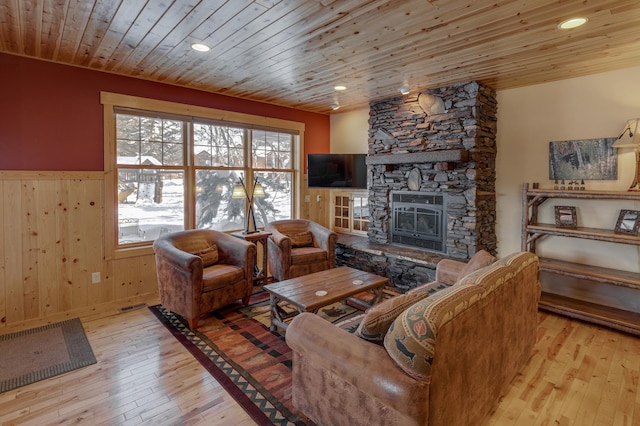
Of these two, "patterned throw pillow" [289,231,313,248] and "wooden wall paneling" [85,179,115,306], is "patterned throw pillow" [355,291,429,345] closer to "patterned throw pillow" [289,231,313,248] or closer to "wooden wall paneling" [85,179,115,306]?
"patterned throw pillow" [289,231,313,248]

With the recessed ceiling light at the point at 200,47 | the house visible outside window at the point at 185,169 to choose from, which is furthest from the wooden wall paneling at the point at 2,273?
the recessed ceiling light at the point at 200,47

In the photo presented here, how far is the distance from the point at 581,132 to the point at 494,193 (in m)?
1.10

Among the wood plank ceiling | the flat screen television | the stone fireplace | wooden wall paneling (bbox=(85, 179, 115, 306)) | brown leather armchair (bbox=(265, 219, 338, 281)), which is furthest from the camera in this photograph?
the flat screen television

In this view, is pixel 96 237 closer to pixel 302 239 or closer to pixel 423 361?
pixel 302 239

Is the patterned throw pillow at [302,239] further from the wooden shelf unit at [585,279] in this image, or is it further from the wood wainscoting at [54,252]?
the wooden shelf unit at [585,279]

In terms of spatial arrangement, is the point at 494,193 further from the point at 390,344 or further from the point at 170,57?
the point at 170,57

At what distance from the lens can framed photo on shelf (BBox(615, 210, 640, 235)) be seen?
129 inches

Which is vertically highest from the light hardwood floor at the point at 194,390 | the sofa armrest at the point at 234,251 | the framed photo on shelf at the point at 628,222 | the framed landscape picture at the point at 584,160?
the framed landscape picture at the point at 584,160

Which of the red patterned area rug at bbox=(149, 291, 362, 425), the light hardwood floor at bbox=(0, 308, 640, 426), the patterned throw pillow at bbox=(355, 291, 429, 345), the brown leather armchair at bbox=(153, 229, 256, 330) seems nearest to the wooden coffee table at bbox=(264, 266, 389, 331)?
the red patterned area rug at bbox=(149, 291, 362, 425)

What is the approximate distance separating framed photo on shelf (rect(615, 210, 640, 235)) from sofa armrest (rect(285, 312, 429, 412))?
3.22 metres

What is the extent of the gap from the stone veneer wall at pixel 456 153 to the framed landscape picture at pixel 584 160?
0.67 metres

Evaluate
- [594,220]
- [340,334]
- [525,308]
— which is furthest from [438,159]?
[340,334]

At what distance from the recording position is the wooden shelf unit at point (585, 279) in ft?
10.6

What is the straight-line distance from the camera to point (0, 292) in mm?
3264
